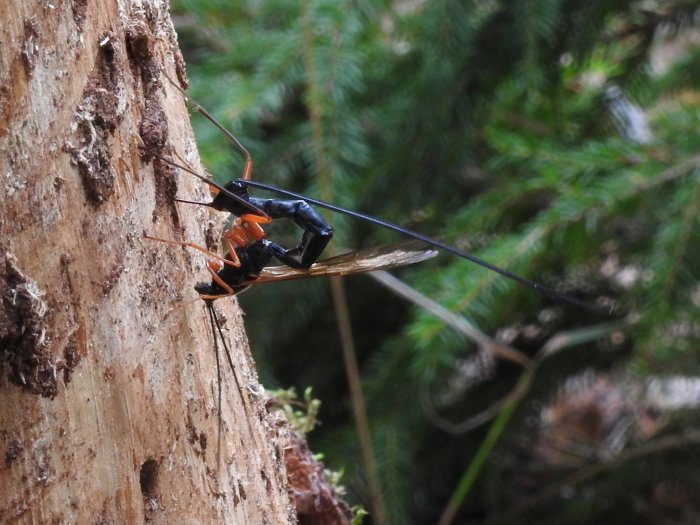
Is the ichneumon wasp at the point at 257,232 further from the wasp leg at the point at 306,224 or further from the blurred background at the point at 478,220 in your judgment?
the blurred background at the point at 478,220

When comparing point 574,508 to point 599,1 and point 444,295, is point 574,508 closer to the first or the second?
point 444,295

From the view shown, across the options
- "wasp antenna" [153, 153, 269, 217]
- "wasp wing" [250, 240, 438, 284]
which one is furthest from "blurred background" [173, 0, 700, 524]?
"wasp antenna" [153, 153, 269, 217]

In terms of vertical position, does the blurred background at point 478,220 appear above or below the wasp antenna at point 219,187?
above

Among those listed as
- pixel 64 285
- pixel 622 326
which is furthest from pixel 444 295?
pixel 64 285

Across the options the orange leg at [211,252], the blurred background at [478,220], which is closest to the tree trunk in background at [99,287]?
the orange leg at [211,252]

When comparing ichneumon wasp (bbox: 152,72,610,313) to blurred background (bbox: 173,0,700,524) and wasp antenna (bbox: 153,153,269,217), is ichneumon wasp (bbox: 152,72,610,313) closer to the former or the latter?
wasp antenna (bbox: 153,153,269,217)
